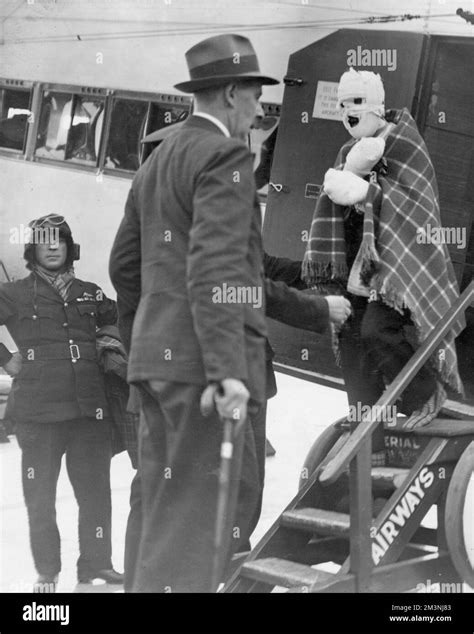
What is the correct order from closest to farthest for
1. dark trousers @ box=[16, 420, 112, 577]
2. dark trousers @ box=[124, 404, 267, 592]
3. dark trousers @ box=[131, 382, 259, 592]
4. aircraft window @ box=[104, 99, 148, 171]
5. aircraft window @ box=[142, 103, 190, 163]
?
dark trousers @ box=[131, 382, 259, 592] < dark trousers @ box=[124, 404, 267, 592] < dark trousers @ box=[16, 420, 112, 577] < aircraft window @ box=[142, 103, 190, 163] < aircraft window @ box=[104, 99, 148, 171]

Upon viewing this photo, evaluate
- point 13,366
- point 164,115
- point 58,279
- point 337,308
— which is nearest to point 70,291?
point 58,279

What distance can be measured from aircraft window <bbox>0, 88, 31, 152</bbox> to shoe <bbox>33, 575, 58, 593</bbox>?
22.1ft

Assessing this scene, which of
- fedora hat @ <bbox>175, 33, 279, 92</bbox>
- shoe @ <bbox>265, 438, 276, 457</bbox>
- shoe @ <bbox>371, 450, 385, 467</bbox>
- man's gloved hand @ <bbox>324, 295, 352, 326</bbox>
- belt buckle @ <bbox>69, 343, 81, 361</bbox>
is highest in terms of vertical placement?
fedora hat @ <bbox>175, 33, 279, 92</bbox>

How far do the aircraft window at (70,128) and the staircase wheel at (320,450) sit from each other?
5432 millimetres

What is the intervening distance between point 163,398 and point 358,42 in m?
3.48

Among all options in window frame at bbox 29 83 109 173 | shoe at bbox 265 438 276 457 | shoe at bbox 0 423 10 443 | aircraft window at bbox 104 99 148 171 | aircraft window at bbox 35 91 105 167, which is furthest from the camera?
aircraft window at bbox 35 91 105 167

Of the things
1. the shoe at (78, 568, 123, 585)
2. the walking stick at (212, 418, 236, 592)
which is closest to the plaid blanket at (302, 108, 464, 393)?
the walking stick at (212, 418, 236, 592)

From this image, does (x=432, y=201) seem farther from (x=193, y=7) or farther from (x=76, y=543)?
(x=193, y=7)

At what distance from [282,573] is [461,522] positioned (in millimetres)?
729

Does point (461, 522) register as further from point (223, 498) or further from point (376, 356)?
point (223, 498)

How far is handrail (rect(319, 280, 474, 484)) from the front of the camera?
3.62 m

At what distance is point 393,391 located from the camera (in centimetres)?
387

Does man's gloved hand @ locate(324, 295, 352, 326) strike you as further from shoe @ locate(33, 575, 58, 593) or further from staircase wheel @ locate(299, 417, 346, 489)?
shoe @ locate(33, 575, 58, 593)
